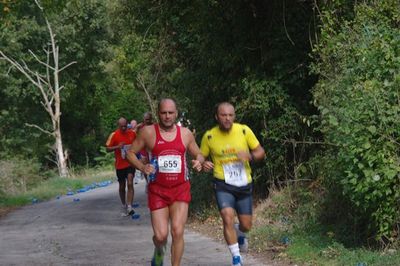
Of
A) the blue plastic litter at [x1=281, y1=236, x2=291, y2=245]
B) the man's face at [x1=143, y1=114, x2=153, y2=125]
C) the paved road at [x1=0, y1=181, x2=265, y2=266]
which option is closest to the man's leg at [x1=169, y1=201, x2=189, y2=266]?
the paved road at [x1=0, y1=181, x2=265, y2=266]

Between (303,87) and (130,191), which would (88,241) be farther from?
(303,87)

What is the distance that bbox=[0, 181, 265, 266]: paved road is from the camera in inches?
381

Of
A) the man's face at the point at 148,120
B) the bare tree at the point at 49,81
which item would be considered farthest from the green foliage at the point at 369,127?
the bare tree at the point at 49,81

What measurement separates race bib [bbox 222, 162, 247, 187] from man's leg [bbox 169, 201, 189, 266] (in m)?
0.86

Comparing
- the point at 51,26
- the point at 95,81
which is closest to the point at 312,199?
the point at 51,26

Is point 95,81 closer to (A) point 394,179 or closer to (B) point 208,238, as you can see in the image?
(B) point 208,238

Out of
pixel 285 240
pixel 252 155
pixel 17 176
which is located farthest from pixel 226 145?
pixel 17 176

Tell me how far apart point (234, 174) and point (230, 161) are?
6.5 inches

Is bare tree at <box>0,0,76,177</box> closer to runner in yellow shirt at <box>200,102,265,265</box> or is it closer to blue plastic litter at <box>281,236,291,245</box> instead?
blue plastic litter at <box>281,236,291,245</box>

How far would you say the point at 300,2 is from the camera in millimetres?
11992

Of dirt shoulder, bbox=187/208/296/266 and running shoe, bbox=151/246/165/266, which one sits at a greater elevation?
running shoe, bbox=151/246/165/266

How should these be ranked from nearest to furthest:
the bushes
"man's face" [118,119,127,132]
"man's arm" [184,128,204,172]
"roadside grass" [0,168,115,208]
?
1. "man's arm" [184,128,204,172]
2. "man's face" [118,119,127,132]
3. "roadside grass" [0,168,115,208]
4. the bushes

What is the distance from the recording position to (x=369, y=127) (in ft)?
26.1

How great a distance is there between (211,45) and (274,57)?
170cm
